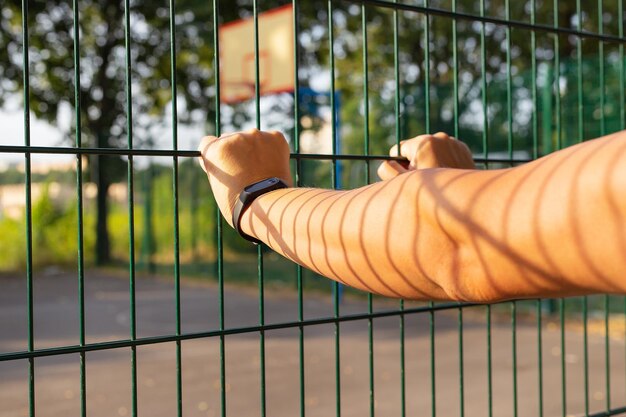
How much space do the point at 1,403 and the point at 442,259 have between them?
5523 mm

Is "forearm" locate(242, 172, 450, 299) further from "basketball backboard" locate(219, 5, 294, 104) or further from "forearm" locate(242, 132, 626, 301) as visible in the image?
"basketball backboard" locate(219, 5, 294, 104)

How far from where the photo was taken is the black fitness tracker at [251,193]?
127 centimetres

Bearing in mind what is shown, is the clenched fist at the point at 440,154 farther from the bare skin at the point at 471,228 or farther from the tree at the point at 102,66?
the tree at the point at 102,66

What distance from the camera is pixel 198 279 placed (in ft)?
48.5

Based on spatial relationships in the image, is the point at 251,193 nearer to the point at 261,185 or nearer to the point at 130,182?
the point at 261,185

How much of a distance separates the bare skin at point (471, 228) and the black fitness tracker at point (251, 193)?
0.02m

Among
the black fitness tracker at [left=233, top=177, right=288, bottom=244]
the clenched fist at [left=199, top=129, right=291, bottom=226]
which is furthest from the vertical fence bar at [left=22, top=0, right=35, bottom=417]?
the black fitness tracker at [left=233, top=177, right=288, bottom=244]

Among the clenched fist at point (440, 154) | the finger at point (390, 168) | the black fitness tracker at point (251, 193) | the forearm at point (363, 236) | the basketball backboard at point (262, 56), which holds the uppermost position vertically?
the basketball backboard at point (262, 56)

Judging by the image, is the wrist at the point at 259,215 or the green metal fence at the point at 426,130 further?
the green metal fence at the point at 426,130

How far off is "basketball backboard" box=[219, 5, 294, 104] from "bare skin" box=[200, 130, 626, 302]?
11671 mm

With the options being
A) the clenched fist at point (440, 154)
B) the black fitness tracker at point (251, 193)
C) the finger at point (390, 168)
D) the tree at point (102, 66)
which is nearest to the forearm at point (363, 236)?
the black fitness tracker at point (251, 193)

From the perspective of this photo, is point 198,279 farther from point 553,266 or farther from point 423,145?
point 553,266

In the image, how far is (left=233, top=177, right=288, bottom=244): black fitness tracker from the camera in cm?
127

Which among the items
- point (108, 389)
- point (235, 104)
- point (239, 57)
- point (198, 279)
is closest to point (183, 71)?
point (235, 104)
